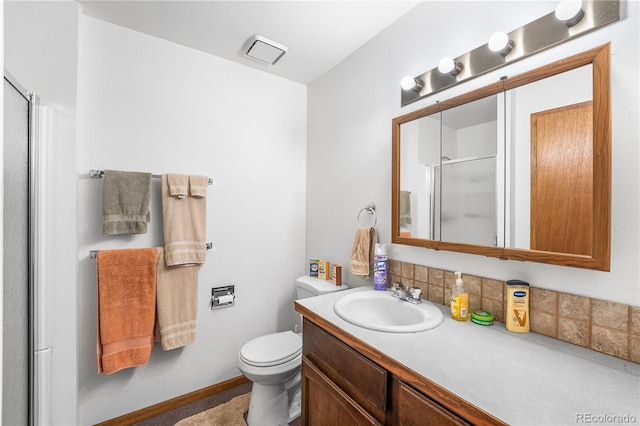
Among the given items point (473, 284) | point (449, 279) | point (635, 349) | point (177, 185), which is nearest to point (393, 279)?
point (449, 279)

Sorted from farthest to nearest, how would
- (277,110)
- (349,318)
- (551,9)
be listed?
(277,110), (349,318), (551,9)

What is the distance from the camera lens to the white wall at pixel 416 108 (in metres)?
0.89

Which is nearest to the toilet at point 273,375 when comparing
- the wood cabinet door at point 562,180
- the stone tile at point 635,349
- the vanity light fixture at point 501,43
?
the wood cabinet door at point 562,180

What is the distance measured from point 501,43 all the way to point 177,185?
5.84 feet

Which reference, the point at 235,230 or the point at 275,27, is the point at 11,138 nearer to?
the point at 235,230

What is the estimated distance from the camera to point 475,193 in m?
1.24

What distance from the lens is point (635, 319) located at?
863 mm

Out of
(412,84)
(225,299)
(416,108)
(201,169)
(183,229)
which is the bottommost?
(225,299)

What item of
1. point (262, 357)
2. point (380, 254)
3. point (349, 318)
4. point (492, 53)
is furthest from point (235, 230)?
point (492, 53)

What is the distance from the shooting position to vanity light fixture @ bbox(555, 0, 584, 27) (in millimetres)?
938

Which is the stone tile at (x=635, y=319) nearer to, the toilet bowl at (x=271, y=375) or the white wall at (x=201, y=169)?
the toilet bowl at (x=271, y=375)

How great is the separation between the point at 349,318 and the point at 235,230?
3.99 ft

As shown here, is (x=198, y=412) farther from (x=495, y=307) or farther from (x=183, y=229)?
(x=495, y=307)

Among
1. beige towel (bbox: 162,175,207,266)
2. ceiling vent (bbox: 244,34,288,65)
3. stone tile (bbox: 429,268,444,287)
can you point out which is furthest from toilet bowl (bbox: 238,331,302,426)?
ceiling vent (bbox: 244,34,288,65)
